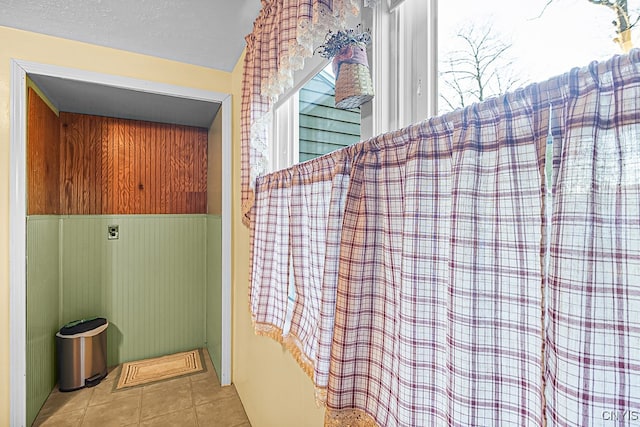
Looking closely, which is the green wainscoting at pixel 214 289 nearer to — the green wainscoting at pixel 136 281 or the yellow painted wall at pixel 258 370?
the green wainscoting at pixel 136 281

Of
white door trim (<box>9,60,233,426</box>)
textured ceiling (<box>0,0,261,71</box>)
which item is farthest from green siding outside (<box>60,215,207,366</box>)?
textured ceiling (<box>0,0,261,71</box>)

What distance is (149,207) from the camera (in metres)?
3.00

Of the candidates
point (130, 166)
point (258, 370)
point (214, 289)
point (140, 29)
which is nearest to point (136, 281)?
point (214, 289)

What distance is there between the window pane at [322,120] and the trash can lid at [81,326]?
2.17m

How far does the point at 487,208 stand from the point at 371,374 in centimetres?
48

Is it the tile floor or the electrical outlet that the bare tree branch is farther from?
the electrical outlet

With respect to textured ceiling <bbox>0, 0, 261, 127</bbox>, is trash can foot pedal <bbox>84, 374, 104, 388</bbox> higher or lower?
lower

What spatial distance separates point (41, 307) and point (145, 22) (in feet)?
6.49

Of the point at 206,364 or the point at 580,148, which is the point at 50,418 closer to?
the point at 206,364

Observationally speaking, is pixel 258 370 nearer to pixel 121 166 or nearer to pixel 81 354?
pixel 81 354

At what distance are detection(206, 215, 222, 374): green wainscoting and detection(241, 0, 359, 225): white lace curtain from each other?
0.86 metres

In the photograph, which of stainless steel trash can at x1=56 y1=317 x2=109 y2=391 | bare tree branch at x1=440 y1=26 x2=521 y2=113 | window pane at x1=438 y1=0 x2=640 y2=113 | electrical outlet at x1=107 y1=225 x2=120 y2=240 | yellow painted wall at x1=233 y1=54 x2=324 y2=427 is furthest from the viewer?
electrical outlet at x1=107 y1=225 x2=120 y2=240

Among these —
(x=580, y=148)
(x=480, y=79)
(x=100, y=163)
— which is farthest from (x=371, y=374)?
(x=100, y=163)

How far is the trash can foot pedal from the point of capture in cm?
241
